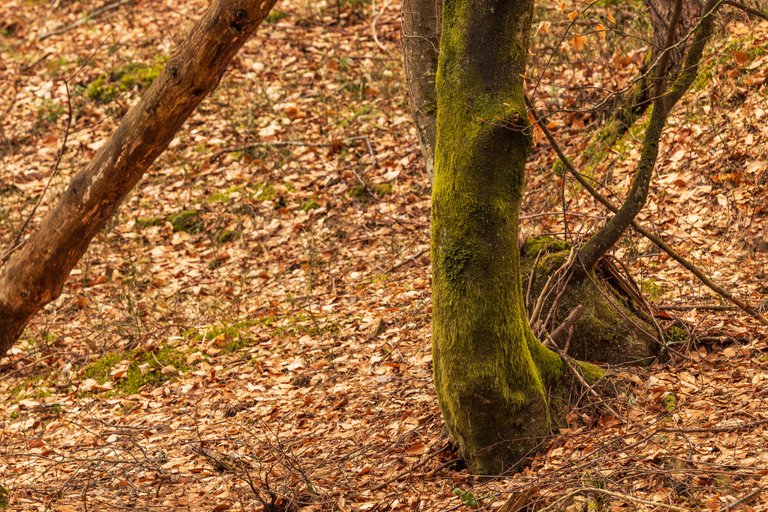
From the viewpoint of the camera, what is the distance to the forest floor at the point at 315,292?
12.6 feet

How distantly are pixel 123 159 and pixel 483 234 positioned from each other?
1.70m

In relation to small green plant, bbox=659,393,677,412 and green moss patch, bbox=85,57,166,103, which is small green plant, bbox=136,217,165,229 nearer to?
green moss patch, bbox=85,57,166,103

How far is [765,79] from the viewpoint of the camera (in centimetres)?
655

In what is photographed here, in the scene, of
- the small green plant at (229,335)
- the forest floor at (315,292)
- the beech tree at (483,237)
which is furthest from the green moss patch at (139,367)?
the beech tree at (483,237)

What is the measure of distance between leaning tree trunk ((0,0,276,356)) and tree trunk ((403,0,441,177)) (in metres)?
1.41

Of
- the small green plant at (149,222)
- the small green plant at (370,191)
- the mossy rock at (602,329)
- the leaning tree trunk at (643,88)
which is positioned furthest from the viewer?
the small green plant at (149,222)

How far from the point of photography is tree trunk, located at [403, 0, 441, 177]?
4.71 meters

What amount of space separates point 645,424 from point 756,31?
487cm

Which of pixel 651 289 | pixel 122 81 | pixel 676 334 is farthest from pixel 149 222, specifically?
pixel 676 334

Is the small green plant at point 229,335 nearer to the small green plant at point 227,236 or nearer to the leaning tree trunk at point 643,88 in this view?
the small green plant at point 227,236

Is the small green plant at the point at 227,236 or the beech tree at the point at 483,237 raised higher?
the beech tree at the point at 483,237

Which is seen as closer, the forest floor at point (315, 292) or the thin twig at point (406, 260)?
the forest floor at point (315, 292)

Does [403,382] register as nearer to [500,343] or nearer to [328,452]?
[328,452]

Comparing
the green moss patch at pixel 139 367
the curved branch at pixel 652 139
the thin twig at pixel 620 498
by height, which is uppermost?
the curved branch at pixel 652 139
